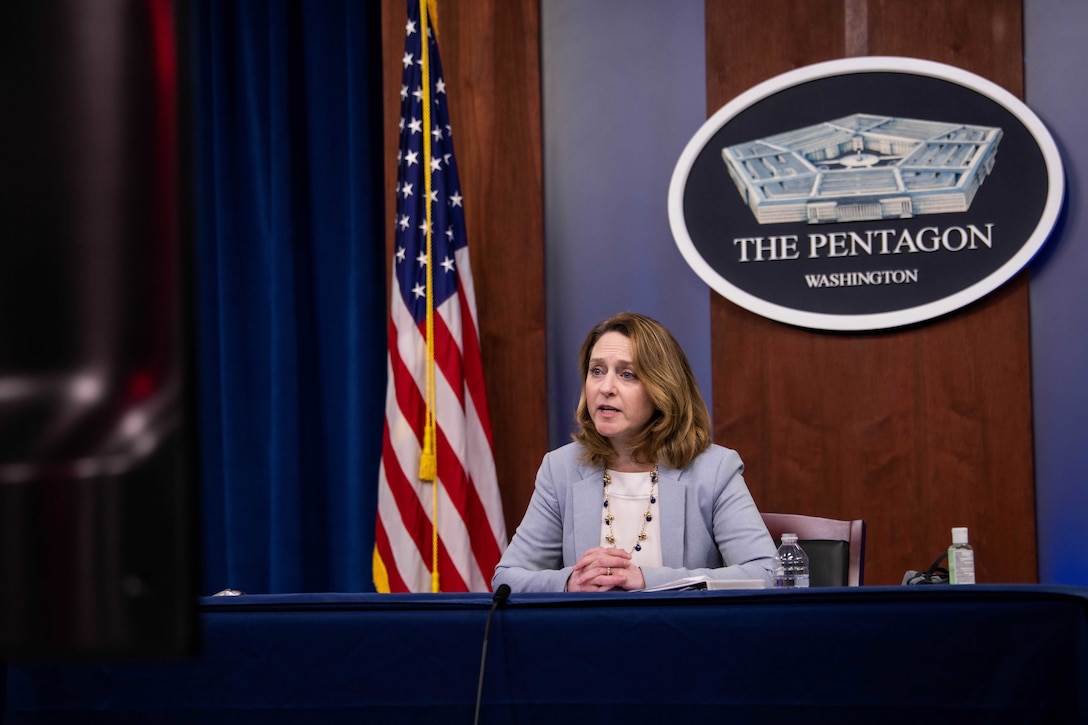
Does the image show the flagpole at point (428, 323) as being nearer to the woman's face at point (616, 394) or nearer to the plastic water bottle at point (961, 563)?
the woman's face at point (616, 394)

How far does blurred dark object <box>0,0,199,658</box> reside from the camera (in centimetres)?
41

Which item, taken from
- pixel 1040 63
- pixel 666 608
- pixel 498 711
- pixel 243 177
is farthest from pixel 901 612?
pixel 243 177

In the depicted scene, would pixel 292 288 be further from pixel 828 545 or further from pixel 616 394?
pixel 828 545

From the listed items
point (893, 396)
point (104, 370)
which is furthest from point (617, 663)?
point (893, 396)

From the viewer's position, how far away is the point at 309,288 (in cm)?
420

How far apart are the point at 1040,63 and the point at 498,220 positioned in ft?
6.10

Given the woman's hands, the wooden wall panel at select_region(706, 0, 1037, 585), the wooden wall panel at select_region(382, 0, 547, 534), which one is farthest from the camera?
the wooden wall panel at select_region(382, 0, 547, 534)

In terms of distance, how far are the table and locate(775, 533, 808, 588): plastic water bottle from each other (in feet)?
3.77

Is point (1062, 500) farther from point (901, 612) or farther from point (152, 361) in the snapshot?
point (152, 361)

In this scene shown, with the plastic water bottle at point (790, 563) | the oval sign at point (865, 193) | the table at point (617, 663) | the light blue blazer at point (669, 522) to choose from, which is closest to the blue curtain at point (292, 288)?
the oval sign at point (865, 193)

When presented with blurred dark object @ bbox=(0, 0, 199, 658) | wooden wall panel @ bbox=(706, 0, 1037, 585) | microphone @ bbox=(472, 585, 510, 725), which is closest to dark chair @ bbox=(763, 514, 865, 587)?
wooden wall panel @ bbox=(706, 0, 1037, 585)

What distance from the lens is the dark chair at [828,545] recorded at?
100.0 inches

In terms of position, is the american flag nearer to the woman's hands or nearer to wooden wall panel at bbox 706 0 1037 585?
wooden wall panel at bbox 706 0 1037 585

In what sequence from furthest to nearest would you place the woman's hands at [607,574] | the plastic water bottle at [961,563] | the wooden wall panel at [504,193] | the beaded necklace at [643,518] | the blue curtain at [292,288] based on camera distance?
the blue curtain at [292,288]
the wooden wall panel at [504,193]
the plastic water bottle at [961,563]
the beaded necklace at [643,518]
the woman's hands at [607,574]
